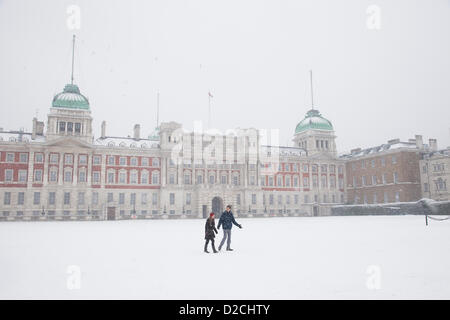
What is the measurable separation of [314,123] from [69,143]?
47.8 metres

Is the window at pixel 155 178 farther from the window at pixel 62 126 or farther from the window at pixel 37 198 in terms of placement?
the window at pixel 37 198

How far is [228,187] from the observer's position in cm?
6312

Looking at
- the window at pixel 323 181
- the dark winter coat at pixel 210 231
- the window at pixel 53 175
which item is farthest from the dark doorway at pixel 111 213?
the dark winter coat at pixel 210 231

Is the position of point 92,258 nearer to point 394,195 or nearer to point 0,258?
point 0,258

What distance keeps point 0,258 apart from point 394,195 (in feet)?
211

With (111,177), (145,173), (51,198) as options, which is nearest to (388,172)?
(145,173)

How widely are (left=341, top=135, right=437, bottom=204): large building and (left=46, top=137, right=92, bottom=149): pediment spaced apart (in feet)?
166

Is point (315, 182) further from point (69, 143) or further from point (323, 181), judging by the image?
point (69, 143)

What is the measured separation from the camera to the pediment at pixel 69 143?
56963mm

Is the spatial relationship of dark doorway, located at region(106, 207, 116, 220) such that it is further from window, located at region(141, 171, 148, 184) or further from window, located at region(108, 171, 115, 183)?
window, located at region(141, 171, 148, 184)

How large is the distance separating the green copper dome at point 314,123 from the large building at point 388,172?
831 cm

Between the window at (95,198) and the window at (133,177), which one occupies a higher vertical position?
the window at (133,177)
